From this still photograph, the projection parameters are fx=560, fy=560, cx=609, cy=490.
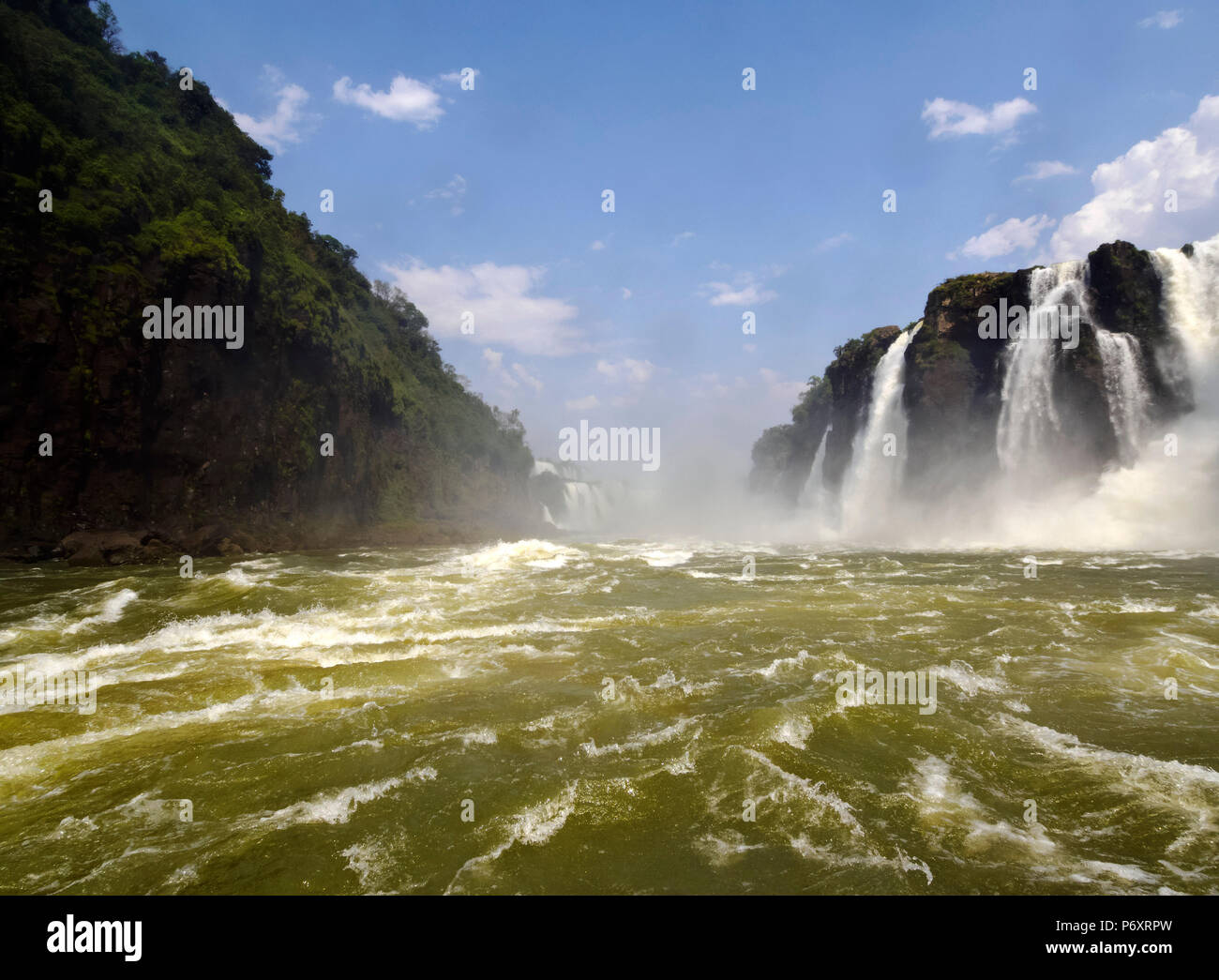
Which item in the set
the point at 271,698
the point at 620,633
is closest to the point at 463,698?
the point at 271,698

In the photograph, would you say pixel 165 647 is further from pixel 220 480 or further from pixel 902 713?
pixel 220 480

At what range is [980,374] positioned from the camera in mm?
38688

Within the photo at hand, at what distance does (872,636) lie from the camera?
409 inches

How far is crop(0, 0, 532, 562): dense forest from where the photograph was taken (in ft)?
76.1

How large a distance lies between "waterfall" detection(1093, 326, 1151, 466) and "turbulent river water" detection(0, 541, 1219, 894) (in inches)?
926

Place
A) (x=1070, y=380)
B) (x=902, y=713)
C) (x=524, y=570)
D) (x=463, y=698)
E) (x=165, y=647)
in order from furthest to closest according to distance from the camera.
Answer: (x=1070, y=380)
(x=524, y=570)
(x=165, y=647)
(x=463, y=698)
(x=902, y=713)

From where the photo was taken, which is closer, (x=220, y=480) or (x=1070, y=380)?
(x=220, y=480)

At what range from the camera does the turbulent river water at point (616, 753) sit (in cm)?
A: 405

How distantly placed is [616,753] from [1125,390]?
38375 millimetres

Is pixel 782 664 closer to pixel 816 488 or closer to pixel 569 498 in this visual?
pixel 816 488

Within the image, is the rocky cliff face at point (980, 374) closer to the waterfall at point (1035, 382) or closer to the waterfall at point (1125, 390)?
the waterfall at point (1125, 390)

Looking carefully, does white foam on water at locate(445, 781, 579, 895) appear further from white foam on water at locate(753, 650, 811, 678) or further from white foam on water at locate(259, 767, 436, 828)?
white foam on water at locate(753, 650, 811, 678)

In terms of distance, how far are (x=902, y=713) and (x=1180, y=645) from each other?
20.7 ft

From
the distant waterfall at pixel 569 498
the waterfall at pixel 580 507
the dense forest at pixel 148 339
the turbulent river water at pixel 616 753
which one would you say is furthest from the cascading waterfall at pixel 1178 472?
the waterfall at pixel 580 507
